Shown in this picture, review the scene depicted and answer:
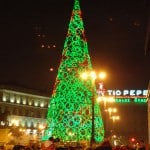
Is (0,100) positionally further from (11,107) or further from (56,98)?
(56,98)

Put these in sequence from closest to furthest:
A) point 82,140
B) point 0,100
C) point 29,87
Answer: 1. point 82,140
2. point 0,100
3. point 29,87

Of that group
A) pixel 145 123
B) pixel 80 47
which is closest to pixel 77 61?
pixel 80 47

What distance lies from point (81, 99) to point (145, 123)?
76582 mm

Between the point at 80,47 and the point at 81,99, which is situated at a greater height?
the point at 80,47

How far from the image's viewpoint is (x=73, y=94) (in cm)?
4450

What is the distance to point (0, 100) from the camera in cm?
11181

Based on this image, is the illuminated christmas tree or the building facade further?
the building facade

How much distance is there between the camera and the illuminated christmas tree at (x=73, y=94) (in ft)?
145

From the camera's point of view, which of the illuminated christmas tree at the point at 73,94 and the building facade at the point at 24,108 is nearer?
the illuminated christmas tree at the point at 73,94

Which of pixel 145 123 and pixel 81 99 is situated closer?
pixel 81 99

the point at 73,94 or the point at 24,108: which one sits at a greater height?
the point at 24,108

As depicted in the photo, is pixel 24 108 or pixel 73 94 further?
pixel 24 108

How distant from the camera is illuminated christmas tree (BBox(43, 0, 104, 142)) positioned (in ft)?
145

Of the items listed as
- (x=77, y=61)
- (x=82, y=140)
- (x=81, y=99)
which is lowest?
(x=82, y=140)
